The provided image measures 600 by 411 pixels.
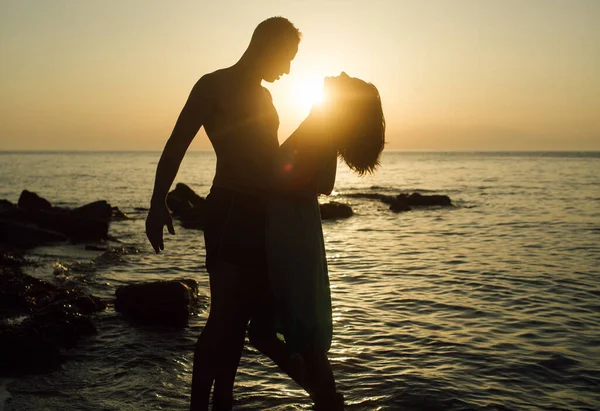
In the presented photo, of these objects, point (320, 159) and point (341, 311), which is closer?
point (320, 159)

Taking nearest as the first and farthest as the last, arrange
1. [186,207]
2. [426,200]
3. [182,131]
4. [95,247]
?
[182,131] < [95,247] < [186,207] < [426,200]

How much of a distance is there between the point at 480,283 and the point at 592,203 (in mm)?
19950

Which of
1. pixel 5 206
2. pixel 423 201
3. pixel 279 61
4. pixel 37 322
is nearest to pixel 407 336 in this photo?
pixel 37 322

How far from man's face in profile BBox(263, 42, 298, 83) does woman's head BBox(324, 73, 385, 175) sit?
35 centimetres

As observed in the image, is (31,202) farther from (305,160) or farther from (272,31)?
(305,160)

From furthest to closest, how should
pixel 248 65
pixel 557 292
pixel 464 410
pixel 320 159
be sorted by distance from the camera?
1. pixel 557 292
2. pixel 464 410
3. pixel 248 65
4. pixel 320 159

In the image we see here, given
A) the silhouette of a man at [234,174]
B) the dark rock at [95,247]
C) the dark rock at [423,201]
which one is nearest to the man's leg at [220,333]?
the silhouette of a man at [234,174]

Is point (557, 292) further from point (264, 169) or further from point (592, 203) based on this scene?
point (592, 203)

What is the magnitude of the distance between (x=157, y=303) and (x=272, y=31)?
17.3 feet

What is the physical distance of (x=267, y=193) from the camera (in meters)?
3.39

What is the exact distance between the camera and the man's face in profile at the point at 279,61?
3.44m

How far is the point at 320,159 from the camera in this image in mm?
3199

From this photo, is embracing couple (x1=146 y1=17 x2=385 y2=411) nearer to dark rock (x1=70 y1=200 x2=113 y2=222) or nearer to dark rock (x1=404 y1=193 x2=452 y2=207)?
dark rock (x1=70 y1=200 x2=113 y2=222)

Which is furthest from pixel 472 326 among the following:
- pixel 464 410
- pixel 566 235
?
pixel 566 235
